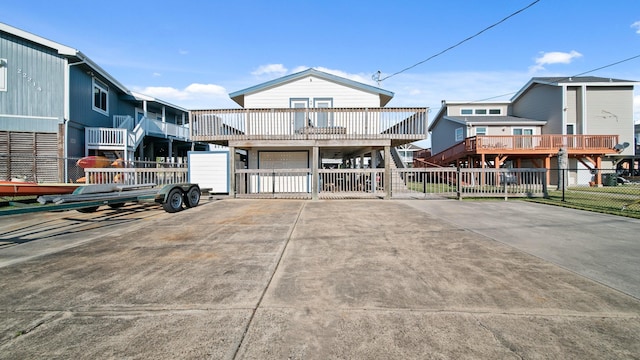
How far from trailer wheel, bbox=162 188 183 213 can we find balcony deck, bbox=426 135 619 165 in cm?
1810

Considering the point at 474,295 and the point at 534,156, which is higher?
the point at 534,156

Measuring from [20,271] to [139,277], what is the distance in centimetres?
167

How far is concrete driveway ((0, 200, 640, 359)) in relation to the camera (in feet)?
7.24

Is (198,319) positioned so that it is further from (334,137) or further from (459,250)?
(334,137)

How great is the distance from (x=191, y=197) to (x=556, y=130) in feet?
88.9

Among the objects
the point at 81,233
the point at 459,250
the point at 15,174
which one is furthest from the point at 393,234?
the point at 15,174

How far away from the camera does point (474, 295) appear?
3094 millimetres

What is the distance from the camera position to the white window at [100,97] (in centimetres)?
1789

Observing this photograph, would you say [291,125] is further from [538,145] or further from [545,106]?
[545,106]

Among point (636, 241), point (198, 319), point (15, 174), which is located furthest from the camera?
point (15, 174)

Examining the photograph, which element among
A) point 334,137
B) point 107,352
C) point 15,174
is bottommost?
point 107,352

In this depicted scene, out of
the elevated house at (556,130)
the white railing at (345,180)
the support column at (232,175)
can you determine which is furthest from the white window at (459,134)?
the support column at (232,175)

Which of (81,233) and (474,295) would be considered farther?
(81,233)

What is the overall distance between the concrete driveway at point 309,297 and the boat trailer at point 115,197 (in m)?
0.78
